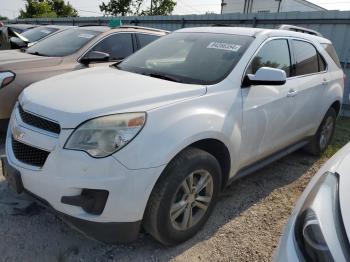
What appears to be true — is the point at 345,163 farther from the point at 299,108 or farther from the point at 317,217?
the point at 299,108

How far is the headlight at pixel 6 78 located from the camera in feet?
13.5

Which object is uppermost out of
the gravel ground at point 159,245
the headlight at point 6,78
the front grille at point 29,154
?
the headlight at point 6,78

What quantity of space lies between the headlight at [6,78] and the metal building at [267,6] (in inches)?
1077

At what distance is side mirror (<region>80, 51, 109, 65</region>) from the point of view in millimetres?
4848

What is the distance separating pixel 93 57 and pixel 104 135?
3.03 m

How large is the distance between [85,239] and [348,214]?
195 centimetres

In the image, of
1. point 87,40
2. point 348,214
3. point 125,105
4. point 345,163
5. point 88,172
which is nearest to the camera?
point 348,214

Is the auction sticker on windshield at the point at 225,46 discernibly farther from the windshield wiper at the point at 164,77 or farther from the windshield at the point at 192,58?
the windshield wiper at the point at 164,77

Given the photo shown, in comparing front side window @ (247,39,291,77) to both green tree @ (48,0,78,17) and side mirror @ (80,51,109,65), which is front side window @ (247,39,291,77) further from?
green tree @ (48,0,78,17)

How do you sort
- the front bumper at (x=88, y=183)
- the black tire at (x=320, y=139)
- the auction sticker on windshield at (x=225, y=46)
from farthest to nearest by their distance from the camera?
the black tire at (x=320, y=139)
the auction sticker on windshield at (x=225, y=46)
the front bumper at (x=88, y=183)

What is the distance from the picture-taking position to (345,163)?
1909 mm

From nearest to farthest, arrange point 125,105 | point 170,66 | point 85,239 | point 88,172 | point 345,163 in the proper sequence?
1. point 345,163
2. point 88,172
3. point 125,105
4. point 85,239
5. point 170,66

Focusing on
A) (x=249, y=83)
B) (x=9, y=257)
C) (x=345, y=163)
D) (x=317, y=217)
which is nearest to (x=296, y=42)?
(x=249, y=83)

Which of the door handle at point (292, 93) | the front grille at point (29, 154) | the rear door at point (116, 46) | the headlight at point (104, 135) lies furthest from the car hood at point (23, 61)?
the door handle at point (292, 93)
